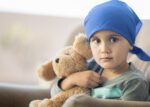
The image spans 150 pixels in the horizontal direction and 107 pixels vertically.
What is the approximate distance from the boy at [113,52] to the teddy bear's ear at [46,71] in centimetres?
11

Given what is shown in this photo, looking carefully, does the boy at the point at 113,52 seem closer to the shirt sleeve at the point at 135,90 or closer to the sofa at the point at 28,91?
the shirt sleeve at the point at 135,90

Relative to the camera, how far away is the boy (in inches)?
40.8

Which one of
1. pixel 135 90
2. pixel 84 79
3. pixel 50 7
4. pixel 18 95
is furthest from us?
pixel 50 7

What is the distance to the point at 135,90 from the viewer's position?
1.01 metres

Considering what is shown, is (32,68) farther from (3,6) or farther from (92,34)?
(92,34)

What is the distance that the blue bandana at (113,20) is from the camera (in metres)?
1.04

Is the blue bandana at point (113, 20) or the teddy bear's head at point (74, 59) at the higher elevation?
the blue bandana at point (113, 20)

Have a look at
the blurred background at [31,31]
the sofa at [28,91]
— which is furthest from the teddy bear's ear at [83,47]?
the blurred background at [31,31]

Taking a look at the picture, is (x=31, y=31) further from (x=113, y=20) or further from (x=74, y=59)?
(x=113, y=20)

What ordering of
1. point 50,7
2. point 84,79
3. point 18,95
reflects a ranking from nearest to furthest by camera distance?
point 84,79 < point 18,95 < point 50,7

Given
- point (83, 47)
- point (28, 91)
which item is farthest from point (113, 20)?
point (28, 91)

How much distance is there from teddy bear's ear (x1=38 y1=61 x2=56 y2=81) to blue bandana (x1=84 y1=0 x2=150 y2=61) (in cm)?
20

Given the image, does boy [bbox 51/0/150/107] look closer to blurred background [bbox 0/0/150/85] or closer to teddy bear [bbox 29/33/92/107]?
teddy bear [bbox 29/33/92/107]

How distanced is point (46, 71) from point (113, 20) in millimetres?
328
